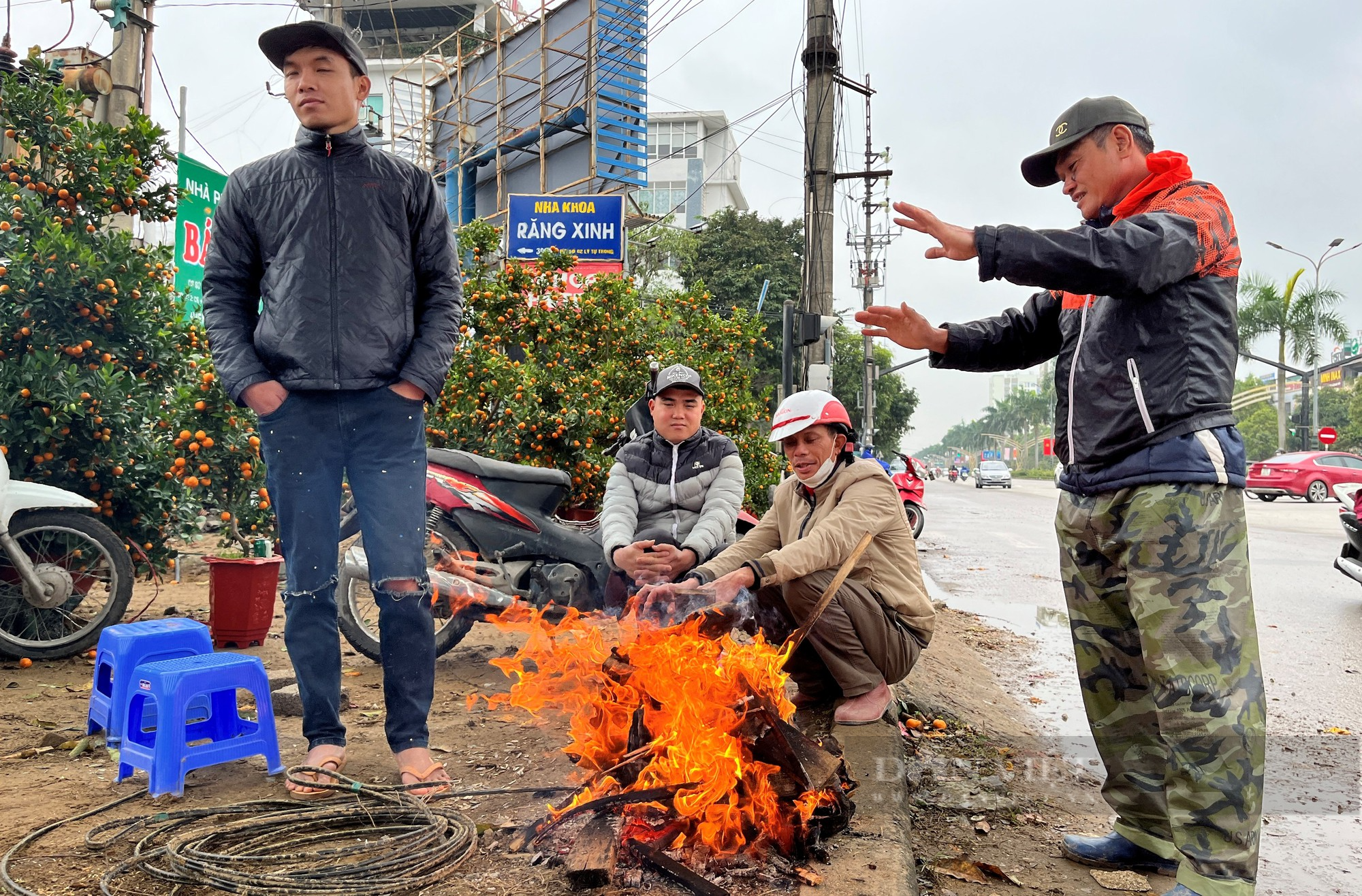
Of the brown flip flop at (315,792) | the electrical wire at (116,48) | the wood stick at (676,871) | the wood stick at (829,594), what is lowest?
the brown flip flop at (315,792)

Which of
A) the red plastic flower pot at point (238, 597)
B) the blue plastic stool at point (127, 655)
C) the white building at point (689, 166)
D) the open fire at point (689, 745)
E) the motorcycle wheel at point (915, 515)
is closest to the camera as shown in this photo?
the open fire at point (689, 745)

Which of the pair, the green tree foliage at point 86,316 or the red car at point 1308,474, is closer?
the green tree foliage at point 86,316

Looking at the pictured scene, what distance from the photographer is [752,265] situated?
31.2 m

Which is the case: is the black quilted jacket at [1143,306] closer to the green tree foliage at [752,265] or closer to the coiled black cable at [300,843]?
the coiled black cable at [300,843]

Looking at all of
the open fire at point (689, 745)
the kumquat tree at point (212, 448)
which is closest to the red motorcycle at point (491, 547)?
the kumquat tree at point (212, 448)

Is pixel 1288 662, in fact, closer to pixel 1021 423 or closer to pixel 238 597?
pixel 238 597

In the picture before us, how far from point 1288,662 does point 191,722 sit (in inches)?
248

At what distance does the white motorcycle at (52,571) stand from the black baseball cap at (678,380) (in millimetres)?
2990

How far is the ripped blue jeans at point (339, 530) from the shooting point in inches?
117

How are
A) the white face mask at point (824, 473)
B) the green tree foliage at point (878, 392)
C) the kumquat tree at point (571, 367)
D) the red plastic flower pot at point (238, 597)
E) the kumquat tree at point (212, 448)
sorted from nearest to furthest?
the white face mask at point (824, 473), the red plastic flower pot at point (238, 597), the kumquat tree at point (212, 448), the kumquat tree at point (571, 367), the green tree foliage at point (878, 392)

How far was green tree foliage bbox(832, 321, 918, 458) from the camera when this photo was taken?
42031mm

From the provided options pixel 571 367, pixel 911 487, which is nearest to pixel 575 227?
pixel 911 487

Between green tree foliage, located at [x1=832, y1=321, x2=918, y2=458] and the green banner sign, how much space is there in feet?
94.9

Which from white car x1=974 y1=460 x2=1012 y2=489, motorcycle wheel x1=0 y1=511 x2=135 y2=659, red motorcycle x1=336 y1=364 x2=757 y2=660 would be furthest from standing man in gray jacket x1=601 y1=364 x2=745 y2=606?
white car x1=974 y1=460 x2=1012 y2=489
